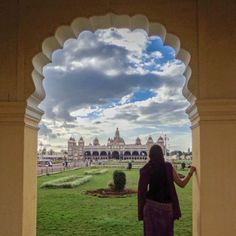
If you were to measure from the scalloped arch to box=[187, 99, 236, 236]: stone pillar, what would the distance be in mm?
329

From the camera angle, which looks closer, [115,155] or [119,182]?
[119,182]

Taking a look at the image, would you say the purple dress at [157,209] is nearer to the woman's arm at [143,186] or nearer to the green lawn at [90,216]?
the woman's arm at [143,186]

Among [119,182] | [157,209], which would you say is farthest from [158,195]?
[119,182]

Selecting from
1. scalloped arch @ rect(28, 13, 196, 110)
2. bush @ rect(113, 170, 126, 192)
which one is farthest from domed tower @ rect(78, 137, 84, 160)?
scalloped arch @ rect(28, 13, 196, 110)

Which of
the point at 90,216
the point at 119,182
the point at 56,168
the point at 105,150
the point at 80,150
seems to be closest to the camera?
the point at 90,216

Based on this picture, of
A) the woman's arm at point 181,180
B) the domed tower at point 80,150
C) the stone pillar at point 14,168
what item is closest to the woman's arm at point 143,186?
the woman's arm at point 181,180

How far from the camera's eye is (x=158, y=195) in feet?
14.8

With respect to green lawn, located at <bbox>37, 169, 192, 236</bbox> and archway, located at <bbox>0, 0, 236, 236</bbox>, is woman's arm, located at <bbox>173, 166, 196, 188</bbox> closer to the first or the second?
archway, located at <bbox>0, 0, 236, 236</bbox>

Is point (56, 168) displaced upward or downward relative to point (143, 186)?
downward

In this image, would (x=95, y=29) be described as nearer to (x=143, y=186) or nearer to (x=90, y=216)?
(x=143, y=186)

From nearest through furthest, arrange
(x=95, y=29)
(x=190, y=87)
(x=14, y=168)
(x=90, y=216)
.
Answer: (x=190, y=87) → (x=14, y=168) → (x=95, y=29) → (x=90, y=216)

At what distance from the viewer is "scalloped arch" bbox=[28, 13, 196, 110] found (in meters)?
Result: 4.61

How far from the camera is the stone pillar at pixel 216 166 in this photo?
13.9ft

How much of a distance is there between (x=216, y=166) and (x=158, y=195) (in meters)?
0.75
